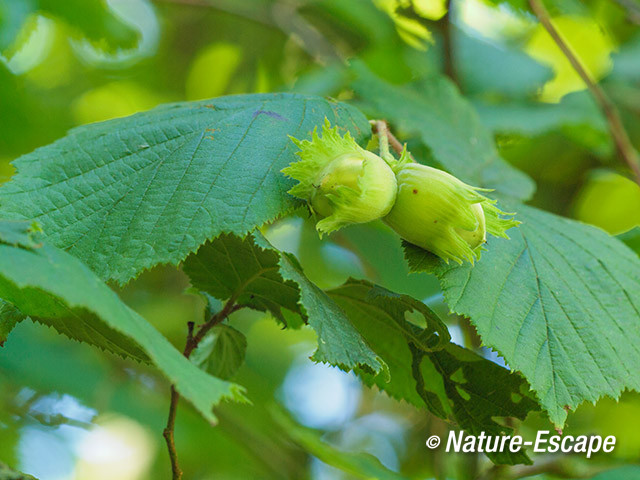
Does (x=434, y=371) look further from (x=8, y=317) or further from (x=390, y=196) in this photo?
(x=8, y=317)

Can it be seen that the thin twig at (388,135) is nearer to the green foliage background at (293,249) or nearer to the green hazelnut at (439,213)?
the green foliage background at (293,249)

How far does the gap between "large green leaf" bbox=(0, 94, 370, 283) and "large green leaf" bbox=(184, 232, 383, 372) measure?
0.26 ft

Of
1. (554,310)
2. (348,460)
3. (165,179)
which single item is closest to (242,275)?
(165,179)

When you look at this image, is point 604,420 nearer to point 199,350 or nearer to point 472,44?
point 472,44

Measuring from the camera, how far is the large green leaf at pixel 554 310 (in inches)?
34.1

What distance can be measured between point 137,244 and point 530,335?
0.52 m

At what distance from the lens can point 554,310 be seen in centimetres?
95

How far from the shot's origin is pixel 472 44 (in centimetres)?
283

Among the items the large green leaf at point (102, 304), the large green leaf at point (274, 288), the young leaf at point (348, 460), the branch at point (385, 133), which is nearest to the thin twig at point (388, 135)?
the branch at point (385, 133)

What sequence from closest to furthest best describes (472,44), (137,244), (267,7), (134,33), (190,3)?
(137,244) → (134,33) → (190,3) → (472,44) → (267,7)

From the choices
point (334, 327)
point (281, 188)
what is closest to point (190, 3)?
point (281, 188)

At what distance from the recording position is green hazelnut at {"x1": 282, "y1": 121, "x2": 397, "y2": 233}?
842 millimetres

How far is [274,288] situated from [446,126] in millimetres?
693

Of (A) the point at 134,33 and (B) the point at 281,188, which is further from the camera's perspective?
(A) the point at 134,33
